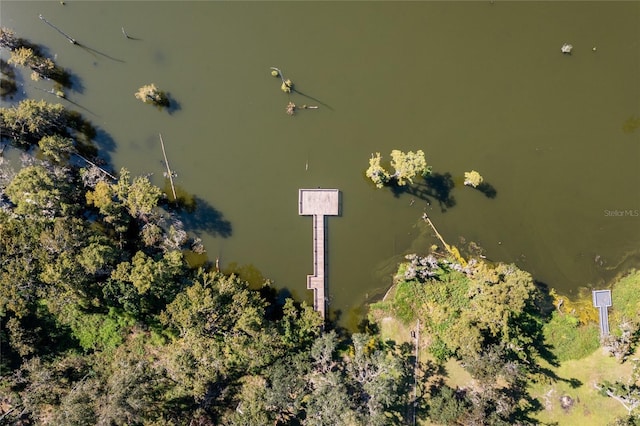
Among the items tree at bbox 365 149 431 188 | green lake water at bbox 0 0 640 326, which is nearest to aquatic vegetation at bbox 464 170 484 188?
green lake water at bbox 0 0 640 326

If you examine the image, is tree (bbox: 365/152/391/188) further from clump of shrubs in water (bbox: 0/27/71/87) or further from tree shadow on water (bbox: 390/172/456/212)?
clump of shrubs in water (bbox: 0/27/71/87)

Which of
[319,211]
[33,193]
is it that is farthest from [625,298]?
[33,193]

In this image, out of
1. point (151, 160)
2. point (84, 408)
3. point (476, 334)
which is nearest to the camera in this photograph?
point (84, 408)

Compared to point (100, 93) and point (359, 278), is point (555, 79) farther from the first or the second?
point (100, 93)

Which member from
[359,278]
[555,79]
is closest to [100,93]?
[359,278]

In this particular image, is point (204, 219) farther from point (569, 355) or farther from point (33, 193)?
point (569, 355)
